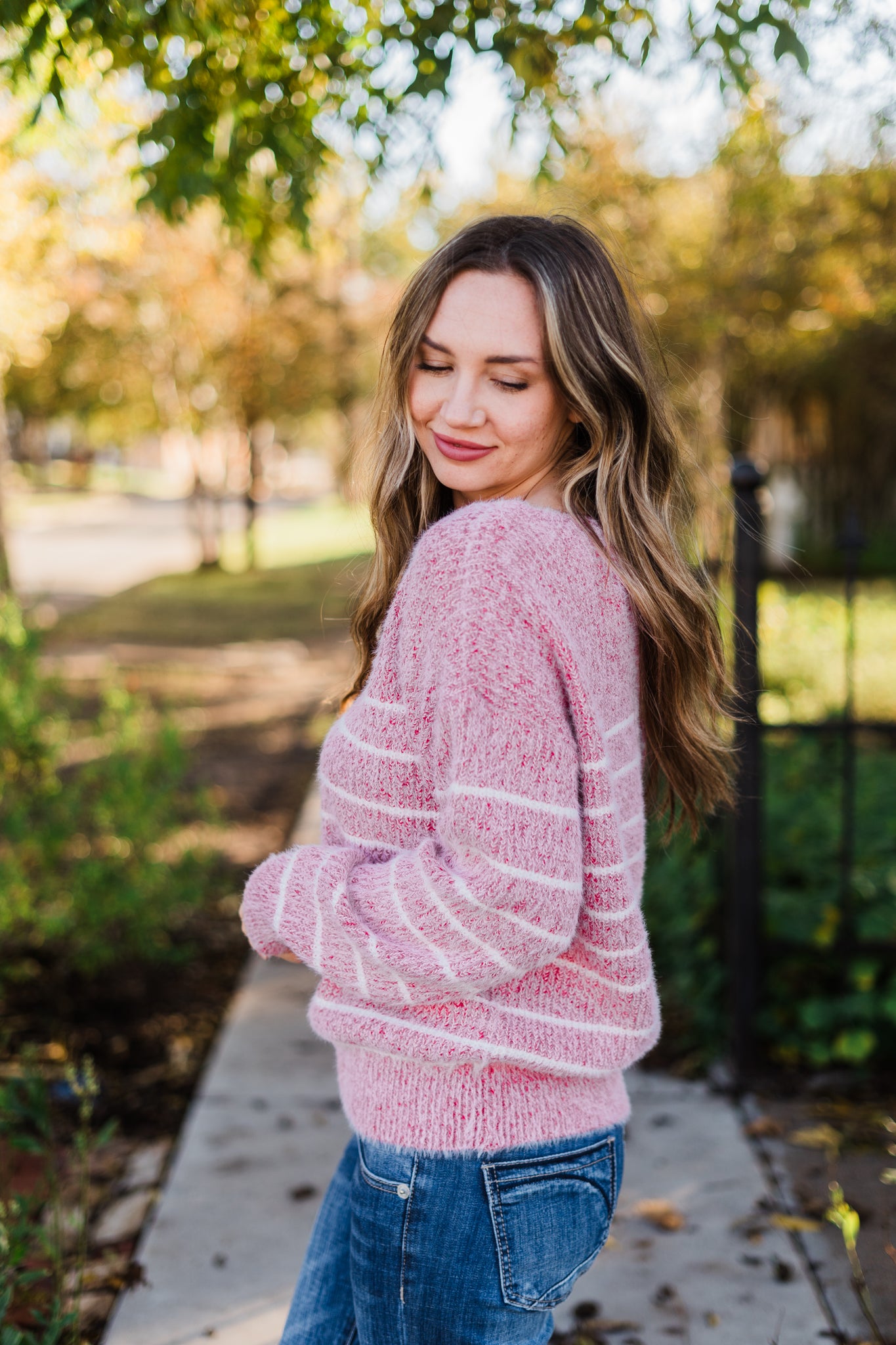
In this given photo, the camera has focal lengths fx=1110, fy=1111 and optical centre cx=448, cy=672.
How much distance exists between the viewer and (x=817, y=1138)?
A: 2926mm

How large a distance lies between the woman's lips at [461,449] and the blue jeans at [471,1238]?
839 millimetres

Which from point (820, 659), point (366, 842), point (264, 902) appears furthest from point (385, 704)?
point (820, 659)

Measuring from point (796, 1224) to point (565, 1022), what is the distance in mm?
1660

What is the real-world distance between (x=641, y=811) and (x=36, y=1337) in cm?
171

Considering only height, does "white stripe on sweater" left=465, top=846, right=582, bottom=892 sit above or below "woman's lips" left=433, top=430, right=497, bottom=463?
below

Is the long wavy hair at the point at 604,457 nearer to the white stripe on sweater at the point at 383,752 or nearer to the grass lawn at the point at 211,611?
the white stripe on sweater at the point at 383,752

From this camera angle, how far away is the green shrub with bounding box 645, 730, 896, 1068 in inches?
128

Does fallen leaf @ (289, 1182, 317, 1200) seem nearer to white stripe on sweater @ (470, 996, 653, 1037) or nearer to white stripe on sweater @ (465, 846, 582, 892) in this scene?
white stripe on sweater @ (470, 996, 653, 1037)

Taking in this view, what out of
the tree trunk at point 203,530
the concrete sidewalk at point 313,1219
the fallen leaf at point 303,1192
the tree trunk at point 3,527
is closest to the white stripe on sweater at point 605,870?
the concrete sidewalk at point 313,1219

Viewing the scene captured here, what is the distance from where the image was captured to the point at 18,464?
50.7 m

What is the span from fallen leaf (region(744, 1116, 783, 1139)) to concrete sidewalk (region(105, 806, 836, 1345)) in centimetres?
3

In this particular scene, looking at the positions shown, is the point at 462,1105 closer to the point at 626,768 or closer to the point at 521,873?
the point at 521,873

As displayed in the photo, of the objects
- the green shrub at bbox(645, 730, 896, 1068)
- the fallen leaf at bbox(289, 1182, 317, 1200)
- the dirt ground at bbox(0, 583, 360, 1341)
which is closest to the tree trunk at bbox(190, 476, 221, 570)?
the dirt ground at bbox(0, 583, 360, 1341)

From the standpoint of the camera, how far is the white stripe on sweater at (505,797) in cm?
112
